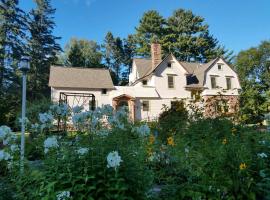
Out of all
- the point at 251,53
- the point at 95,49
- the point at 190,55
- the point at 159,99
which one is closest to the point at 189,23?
the point at 190,55

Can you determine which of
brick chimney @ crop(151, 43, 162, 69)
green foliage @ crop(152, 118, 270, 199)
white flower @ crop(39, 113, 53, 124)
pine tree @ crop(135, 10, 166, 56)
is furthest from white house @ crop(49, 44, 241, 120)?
white flower @ crop(39, 113, 53, 124)

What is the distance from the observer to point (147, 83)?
24031mm

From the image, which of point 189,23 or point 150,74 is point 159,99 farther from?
point 189,23

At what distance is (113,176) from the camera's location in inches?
86.4

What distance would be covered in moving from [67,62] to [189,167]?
39658 mm

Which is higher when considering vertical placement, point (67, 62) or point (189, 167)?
point (67, 62)

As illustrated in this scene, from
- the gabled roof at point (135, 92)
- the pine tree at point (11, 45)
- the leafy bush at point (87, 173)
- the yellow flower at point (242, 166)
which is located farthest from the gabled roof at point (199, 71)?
the leafy bush at point (87, 173)

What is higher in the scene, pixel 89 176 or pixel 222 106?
pixel 222 106

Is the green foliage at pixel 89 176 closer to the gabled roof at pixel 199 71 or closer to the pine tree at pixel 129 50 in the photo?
the gabled roof at pixel 199 71

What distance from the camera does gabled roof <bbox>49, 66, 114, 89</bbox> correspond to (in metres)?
21.1

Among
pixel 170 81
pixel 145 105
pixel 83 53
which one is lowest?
pixel 145 105

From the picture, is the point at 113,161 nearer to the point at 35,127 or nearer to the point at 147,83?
the point at 35,127

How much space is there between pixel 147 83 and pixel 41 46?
1895cm

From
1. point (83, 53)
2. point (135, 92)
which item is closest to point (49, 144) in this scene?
point (135, 92)
